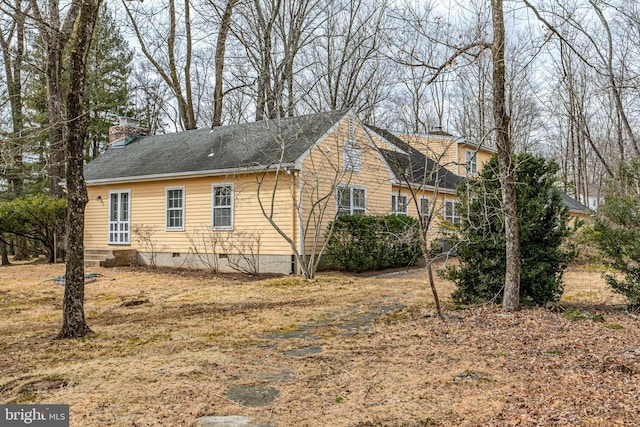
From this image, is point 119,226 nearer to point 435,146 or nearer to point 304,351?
point 435,146

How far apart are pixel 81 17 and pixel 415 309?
650cm

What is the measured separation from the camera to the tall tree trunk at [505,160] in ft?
24.7

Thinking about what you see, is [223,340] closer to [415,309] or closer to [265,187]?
[415,309]

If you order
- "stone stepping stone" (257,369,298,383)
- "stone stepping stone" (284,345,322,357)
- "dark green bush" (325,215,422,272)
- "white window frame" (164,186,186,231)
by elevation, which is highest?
"white window frame" (164,186,186,231)

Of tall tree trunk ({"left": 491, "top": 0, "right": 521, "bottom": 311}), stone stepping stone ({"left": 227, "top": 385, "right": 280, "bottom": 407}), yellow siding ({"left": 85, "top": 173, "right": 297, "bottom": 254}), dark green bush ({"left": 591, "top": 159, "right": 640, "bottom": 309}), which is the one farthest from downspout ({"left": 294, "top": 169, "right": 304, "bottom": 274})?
stone stepping stone ({"left": 227, "top": 385, "right": 280, "bottom": 407})

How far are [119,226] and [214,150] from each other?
4.51 metres

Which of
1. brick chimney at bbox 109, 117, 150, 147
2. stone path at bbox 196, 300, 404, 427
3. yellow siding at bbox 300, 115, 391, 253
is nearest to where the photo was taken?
stone path at bbox 196, 300, 404, 427

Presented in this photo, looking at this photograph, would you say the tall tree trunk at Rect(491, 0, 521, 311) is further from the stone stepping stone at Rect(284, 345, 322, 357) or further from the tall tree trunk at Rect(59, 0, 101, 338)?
the tall tree trunk at Rect(59, 0, 101, 338)

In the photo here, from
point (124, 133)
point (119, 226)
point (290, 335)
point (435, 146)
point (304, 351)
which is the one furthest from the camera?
point (435, 146)

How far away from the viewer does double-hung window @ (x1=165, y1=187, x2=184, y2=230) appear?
55.0 feet

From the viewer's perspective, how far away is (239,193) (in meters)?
15.4

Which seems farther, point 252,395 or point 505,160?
point 505,160

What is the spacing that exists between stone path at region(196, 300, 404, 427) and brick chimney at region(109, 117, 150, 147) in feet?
53.5

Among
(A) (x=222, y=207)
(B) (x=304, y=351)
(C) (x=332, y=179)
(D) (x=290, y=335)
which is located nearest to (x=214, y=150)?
(A) (x=222, y=207)
